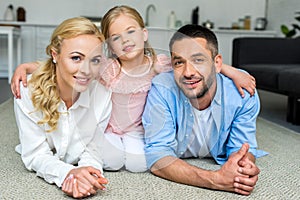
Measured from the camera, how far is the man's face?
1262mm

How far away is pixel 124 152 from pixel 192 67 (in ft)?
1.31

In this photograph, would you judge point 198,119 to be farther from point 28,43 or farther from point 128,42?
point 28,43

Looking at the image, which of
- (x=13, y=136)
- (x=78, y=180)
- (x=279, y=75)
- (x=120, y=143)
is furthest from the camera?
(x=279, y=75)

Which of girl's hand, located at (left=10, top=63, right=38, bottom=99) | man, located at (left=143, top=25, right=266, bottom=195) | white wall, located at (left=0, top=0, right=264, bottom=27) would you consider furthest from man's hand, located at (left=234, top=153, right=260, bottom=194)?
white wall, located at (left=0, top=0, right=264, bottom=27)

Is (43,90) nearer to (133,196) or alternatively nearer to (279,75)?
(133,196)

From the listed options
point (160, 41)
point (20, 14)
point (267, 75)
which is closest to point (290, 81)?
point (267, 75)

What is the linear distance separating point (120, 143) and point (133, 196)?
0.26 m

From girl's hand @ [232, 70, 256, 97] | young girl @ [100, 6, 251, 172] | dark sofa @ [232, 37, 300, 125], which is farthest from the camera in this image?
dark sofa @ [232, 37, 300, 125]

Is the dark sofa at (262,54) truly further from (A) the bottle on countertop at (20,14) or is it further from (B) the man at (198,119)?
(A) the bottle on countertop at (20,14)

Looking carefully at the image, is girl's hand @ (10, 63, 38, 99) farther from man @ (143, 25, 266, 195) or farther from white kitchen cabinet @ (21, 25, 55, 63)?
white kitchen cabinet @ (21, 25, 55, 63)

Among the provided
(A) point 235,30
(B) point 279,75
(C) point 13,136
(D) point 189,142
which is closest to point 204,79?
(D) point 189,142

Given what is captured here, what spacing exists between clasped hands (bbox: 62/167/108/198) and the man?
0.27m

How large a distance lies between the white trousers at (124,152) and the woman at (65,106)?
4 centimetres

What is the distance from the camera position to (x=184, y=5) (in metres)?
6.05
